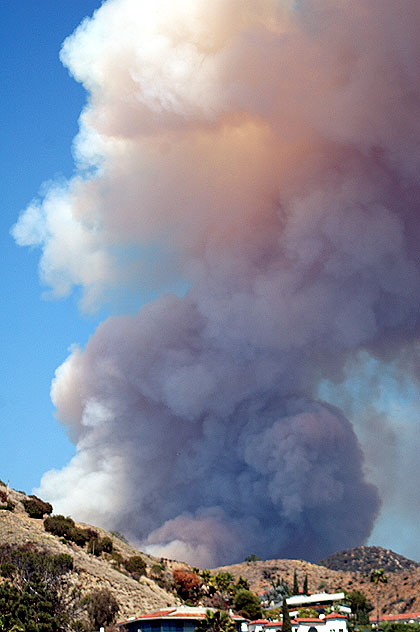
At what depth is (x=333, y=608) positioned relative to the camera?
8750cm

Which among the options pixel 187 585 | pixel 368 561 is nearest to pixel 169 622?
pixel 187 585

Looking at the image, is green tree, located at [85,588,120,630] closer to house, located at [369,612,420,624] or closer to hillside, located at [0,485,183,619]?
hillside, located at [0,485,183,619]

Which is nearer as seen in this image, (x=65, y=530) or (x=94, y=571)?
(x=94, y=571)

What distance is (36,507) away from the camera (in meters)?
85.9

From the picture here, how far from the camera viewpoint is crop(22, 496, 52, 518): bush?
85188 millimetres

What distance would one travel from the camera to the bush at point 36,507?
8519 centimetres

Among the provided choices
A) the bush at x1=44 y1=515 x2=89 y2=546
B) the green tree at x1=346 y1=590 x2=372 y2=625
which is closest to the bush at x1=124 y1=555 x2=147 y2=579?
the bush at x1=44 y1=515 x2=89 y2=546

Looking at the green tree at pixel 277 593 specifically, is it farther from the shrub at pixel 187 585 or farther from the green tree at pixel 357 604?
the shrub at pixel 187 585

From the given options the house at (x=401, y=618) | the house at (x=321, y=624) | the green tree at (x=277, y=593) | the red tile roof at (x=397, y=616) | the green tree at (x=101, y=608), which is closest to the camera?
the green tree at (x=101, y=608)

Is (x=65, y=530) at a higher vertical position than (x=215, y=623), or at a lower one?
higher

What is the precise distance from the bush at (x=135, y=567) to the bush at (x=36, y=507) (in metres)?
10.4

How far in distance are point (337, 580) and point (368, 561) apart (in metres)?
41.6

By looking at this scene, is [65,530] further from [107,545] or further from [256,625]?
[256,625]

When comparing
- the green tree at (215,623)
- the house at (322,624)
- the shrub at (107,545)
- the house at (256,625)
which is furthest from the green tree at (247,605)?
the green tree at (215,623)
